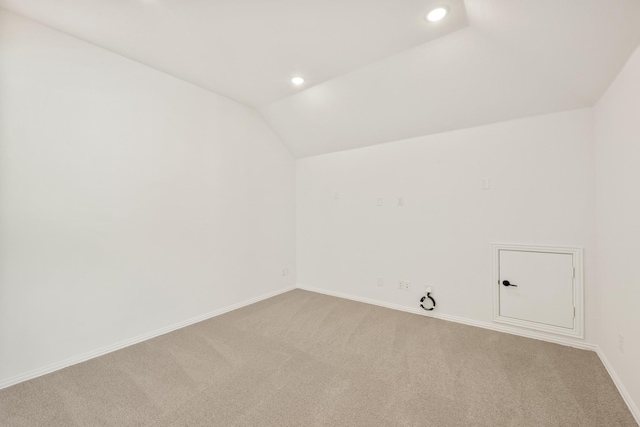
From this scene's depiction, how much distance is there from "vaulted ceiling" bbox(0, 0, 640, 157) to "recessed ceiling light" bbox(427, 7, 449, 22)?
0.14 ft

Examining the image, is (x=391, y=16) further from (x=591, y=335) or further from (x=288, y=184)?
(x=591, y=335)

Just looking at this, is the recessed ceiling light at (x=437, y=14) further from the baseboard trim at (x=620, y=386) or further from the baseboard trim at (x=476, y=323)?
the baseboard trim at (x=476, y=323)

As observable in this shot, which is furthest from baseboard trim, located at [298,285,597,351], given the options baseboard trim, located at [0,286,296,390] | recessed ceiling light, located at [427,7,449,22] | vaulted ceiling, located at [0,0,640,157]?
recessed ceiling light, located at [427,7,449,22]

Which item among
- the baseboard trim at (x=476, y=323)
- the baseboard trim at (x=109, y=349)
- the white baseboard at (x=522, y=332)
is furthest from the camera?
the baseboard trim at (x=476, y=323)

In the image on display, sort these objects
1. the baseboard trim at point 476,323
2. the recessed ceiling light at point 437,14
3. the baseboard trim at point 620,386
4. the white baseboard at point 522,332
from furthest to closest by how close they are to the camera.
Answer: the baseboard trim at point 476,323 < the recessed ceiling light at point 437,14 < the white baseboard at point 522,332 < the baseboard trim at point 620,386

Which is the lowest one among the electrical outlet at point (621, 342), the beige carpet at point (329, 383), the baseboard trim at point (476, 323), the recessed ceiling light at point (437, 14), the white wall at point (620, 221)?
the beige carpet at point (329, 383)

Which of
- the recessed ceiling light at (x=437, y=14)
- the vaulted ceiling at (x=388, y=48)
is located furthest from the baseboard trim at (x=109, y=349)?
the recessed ceiling light at (x=437, y=14)

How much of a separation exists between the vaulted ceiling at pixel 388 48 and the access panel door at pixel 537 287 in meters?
1.39

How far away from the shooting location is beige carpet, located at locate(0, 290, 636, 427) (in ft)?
5.06

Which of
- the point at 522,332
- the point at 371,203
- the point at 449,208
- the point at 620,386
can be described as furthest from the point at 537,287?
the point at 371,203

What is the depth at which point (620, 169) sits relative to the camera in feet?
5.77

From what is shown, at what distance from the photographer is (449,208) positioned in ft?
9.58

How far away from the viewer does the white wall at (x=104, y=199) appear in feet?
6.27

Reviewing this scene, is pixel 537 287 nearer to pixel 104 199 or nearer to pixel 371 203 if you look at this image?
pixel 371 203
